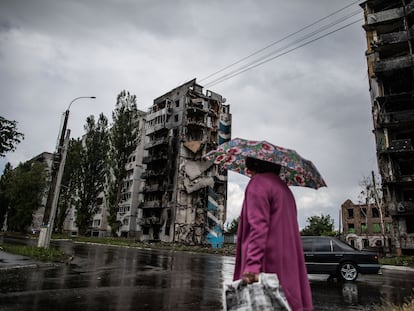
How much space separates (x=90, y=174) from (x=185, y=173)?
14.4 m

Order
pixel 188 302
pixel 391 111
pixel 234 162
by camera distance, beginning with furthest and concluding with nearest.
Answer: pixel 391 111 → pixel 188 302 → pixel 234 162

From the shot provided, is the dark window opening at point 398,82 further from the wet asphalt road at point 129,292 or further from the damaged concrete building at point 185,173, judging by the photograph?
the wet asphalt road at point 129,292

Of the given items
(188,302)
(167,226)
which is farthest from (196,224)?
(188,302)

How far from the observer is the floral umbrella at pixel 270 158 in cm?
320

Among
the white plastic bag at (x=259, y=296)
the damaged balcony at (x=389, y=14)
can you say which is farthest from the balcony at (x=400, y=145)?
the white plastic bag at (x=259, y=296)

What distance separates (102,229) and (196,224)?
28228 millimetres

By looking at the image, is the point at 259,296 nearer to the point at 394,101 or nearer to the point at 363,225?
the point at 394,101

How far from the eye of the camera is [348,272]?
11.6 metres

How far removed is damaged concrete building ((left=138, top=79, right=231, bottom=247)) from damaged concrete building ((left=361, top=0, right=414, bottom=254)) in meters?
24.8

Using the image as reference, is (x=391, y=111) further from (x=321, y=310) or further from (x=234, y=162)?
(x=234, y=162)

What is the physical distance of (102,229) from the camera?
66.5 meters

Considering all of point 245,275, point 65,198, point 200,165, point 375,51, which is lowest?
point 245,275

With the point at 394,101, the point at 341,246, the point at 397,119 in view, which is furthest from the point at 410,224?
the point at 341,246

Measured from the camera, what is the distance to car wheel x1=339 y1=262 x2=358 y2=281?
1155cm
